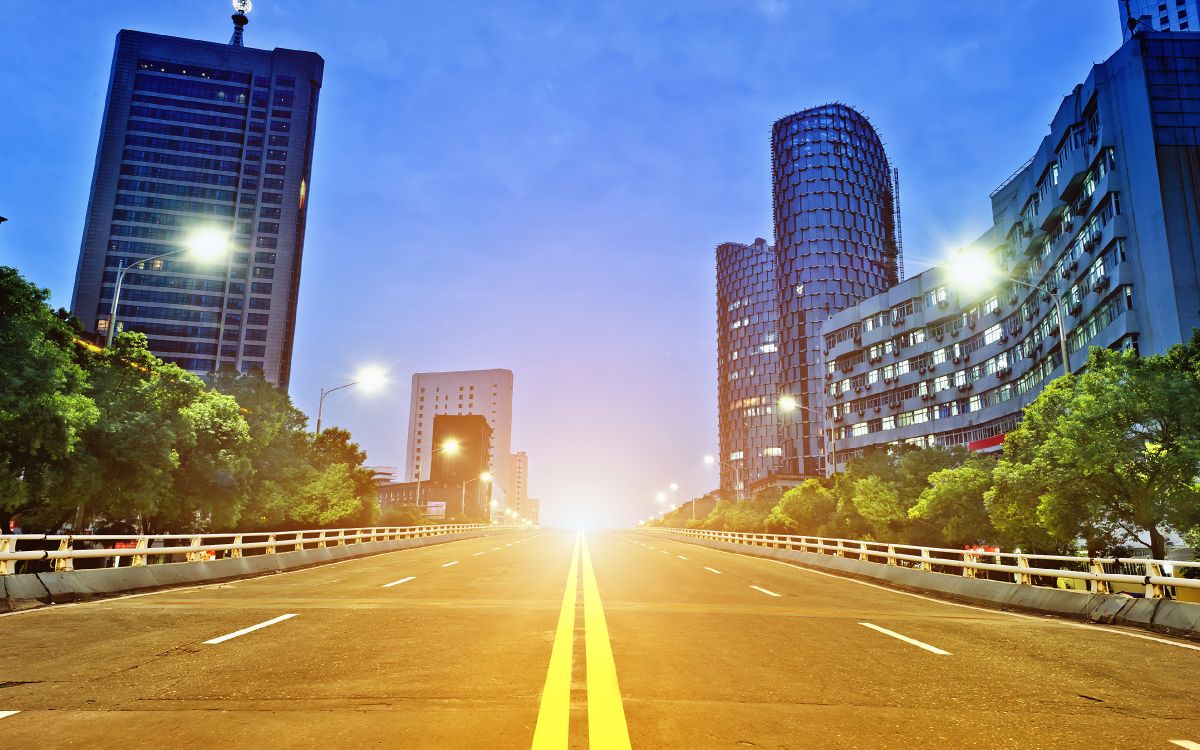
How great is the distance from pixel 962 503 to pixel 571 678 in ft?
118

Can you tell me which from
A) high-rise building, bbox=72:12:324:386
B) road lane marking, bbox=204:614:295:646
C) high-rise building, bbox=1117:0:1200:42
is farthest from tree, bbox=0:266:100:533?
high-rise building, bbox=1117:0:1200:42

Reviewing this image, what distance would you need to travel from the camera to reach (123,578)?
14.5m

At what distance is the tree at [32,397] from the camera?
68.9 feet

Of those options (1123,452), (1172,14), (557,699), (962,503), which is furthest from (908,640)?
(1172,14)

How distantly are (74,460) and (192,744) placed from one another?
1009 inches

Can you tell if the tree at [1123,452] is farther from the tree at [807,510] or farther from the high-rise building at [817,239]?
the high-rise building at [817,239]

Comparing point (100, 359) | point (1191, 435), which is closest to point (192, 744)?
point (1191, 435)

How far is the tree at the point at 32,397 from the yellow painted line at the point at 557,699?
19150 millimetres

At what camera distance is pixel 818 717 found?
17.8 ft

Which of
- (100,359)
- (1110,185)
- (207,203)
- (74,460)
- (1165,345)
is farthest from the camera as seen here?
(207,203)

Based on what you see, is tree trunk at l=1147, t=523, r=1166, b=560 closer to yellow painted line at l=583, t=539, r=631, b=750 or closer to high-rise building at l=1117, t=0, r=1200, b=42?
yellow painted line at l=583, t=539, r=631, b=750

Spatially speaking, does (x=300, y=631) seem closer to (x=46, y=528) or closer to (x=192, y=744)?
(x=192, y=744)

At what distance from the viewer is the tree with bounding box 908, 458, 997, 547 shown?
3647 centimetres

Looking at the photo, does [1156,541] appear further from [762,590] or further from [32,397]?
[32,397]
